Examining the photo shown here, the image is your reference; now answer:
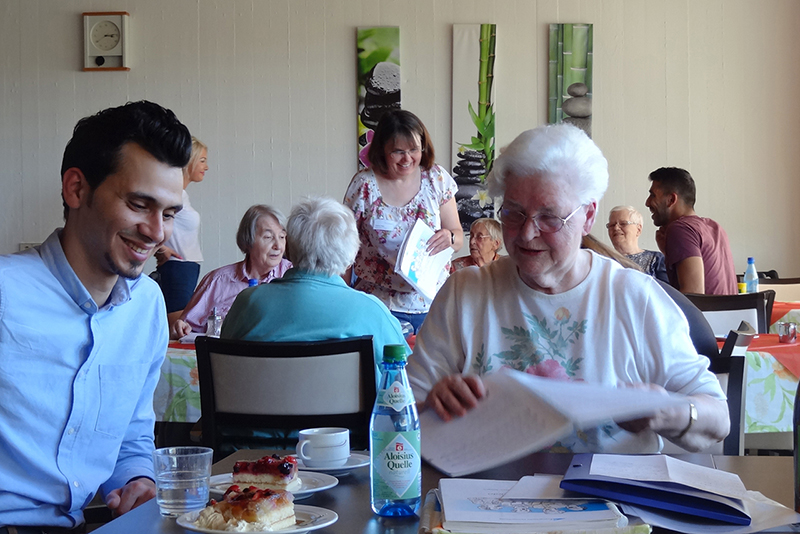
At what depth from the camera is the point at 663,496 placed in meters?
0.98

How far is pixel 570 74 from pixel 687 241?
223 centimetres

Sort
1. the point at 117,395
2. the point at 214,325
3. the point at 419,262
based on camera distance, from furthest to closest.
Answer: the point at 419,262 < the point at 214,325 < the point at 117,395

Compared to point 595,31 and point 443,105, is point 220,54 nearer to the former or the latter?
point 443,105

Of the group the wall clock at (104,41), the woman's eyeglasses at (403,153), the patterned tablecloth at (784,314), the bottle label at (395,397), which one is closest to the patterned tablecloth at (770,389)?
the patterned tablecloth at (784,314)

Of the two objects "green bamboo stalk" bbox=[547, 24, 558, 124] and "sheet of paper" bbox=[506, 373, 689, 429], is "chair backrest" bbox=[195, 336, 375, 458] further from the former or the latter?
"green bamboo stalk" bbox=[547, 24, 558, 124]

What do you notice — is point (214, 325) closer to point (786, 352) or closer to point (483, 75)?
point (786, 352)

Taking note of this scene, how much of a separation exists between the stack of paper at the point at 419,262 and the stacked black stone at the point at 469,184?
2.36 meters

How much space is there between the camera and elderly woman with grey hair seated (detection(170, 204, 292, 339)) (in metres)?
3.79

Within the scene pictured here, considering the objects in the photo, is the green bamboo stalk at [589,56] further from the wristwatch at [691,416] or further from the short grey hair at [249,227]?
the wristwatch at [691,416]

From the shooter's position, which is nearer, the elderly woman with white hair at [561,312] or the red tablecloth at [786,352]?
the elderly woman with white hair at [561,312]

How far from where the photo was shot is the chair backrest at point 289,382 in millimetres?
1904

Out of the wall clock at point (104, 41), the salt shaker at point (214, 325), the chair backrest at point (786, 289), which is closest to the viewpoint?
the salt shaker at point (214, 325)

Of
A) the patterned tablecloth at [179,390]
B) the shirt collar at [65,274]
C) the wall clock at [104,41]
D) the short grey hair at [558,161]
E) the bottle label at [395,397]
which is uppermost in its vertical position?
the wall clock at [104,41]

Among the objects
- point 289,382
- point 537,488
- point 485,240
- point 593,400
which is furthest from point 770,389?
point 485,240
